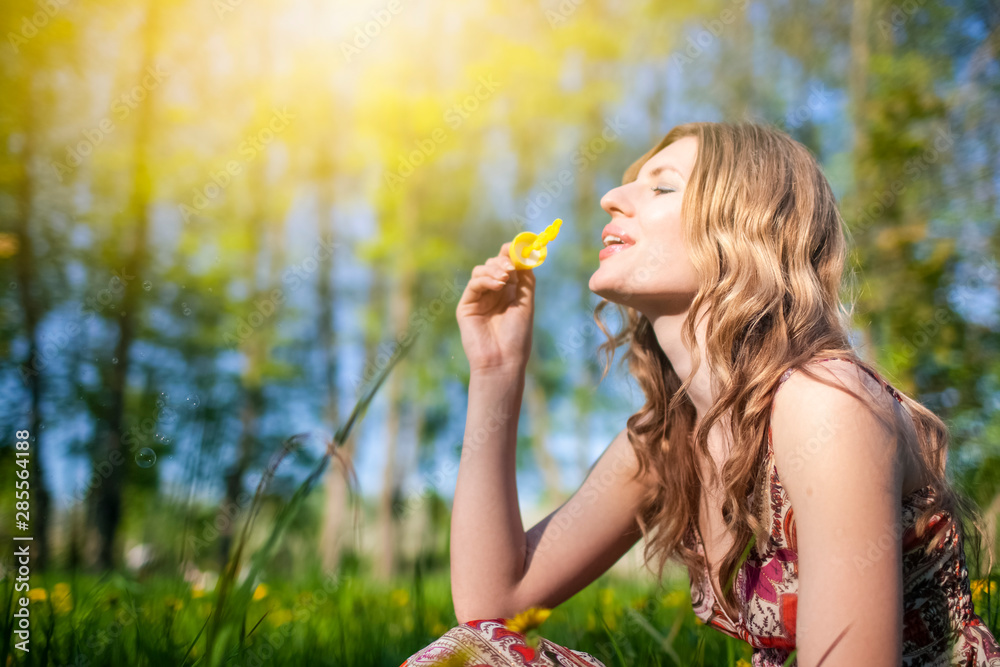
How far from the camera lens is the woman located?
3.38ft

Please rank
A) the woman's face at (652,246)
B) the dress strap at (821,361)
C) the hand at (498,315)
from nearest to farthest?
1. the dress strap at (821,361)
2. the woman's face at (652,246)
3. the hand at (498,315)

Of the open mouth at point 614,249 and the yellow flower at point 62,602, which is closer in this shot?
the open mouth at point 614,249

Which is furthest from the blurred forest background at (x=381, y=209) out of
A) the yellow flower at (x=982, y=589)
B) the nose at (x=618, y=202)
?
the nose at (x=618, y=202)

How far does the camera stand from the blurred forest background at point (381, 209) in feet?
15.1

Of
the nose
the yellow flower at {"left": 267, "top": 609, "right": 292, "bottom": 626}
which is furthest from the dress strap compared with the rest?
the yellow flower at {"left": 267, "top": 609, "right": 292, "bottom": 626}

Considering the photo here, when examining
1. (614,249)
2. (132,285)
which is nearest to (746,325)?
(614,249)

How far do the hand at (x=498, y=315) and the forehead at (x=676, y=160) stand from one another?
41 cm

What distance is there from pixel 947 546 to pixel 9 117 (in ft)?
24.2

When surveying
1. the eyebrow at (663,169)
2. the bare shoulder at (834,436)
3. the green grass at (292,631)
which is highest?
the eyebrow at (663,169)

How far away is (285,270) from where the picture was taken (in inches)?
342

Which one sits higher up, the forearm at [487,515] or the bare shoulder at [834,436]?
the bare shoulder at [834,436]

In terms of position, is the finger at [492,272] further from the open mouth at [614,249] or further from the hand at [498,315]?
the open mouth at [614,249]

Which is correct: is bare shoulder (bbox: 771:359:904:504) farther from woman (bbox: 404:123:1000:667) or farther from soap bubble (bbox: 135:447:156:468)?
soap bubble (bbox: 135:447:156:468)

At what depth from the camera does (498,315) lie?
6.04 feet
